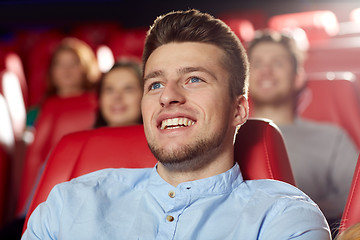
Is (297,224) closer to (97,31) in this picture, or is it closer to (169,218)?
(169,218)

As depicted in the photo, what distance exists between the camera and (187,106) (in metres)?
1.03

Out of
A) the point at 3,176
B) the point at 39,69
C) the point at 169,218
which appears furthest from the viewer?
the point at 39,69

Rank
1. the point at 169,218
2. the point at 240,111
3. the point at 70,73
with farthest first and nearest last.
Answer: the point at 70,73 → the point at 240,111 → the point at 169,218

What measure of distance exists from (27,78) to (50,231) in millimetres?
2953

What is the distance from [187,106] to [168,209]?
0.65ft

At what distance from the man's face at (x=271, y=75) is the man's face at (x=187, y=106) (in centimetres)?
77

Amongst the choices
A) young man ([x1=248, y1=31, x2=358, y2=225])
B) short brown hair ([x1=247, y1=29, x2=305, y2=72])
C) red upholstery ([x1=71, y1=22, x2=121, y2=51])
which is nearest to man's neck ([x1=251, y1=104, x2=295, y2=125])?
young man ([x1=248, y1=31, x2=358, y2=225])

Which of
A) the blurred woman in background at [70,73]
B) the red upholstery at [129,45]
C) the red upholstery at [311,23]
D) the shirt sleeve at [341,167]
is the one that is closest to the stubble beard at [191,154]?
the shirt sleeve at [341,167]

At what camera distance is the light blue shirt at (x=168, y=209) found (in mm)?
928

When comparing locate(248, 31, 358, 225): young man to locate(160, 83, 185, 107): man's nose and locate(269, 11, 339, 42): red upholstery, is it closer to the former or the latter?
locate(160, 83, 185, 107): man's nose

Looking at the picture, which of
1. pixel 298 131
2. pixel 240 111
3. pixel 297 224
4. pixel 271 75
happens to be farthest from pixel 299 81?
pixel 297 224

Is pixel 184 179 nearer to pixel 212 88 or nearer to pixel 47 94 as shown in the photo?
pixel 212 88

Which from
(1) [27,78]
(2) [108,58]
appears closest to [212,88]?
(2) [108,58]

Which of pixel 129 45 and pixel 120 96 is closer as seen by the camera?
pixel 120 96
